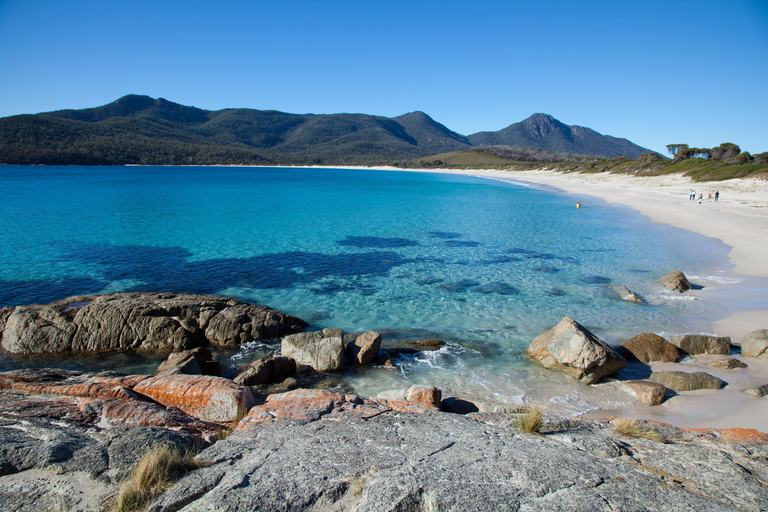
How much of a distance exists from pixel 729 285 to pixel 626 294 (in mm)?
4781

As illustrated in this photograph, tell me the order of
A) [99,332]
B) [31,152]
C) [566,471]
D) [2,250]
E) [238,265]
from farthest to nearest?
[31,152] < [2,250] < [238,265] < [99,332] < [566,471]

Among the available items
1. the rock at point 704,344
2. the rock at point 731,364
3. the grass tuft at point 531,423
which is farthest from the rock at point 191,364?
the rock at point 731,364

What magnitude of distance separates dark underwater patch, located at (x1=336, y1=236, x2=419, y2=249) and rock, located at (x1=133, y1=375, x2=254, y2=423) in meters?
17.2

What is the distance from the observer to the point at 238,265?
1911 cm

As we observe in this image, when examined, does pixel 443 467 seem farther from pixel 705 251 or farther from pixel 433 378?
pixel 705 251

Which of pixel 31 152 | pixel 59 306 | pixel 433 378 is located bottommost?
pixel 433 378

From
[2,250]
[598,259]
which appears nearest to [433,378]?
[598,259]

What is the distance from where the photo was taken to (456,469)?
4.29 m

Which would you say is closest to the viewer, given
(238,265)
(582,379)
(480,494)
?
(480,494)

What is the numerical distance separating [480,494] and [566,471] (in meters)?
1.15

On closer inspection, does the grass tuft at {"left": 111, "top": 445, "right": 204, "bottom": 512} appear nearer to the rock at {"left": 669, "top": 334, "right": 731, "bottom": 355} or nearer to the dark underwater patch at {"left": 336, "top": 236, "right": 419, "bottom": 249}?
the rock at {"left": 669, "top": 334, "right": 731, "bottom": 355}

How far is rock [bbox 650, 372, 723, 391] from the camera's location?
851 centimetres

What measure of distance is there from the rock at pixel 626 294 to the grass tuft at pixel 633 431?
10.1m

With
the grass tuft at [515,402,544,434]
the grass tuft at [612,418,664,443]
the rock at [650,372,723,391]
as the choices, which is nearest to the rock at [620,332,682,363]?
the rock at [650,372,723,391]
